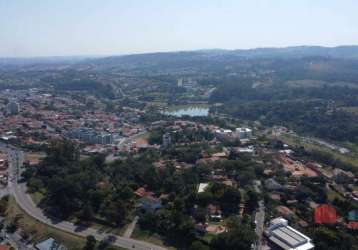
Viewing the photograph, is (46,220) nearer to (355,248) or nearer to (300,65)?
(355,248)

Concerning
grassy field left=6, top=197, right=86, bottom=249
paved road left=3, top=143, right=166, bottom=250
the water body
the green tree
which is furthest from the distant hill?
the green tree

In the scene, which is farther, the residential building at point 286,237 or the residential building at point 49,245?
the residential building at point 49,245

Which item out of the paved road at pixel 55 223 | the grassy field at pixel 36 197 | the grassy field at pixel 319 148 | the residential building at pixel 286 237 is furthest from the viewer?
the grassy field at pixel 319 148

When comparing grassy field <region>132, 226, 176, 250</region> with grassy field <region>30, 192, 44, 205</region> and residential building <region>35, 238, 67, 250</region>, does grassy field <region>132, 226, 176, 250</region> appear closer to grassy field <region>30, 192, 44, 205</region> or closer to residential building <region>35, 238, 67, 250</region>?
residential building <region>35, 238, 67, 250</region>

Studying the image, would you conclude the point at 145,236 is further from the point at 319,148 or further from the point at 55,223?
the point at 319,148

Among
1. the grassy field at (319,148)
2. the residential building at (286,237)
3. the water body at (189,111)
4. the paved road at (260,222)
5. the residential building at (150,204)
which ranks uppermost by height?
the residential building at (150,204)

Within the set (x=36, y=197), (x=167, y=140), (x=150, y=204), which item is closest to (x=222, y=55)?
(x=167, y=140)

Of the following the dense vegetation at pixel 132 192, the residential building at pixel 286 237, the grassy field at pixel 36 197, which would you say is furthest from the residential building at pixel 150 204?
the grassy field at pixel 36 197

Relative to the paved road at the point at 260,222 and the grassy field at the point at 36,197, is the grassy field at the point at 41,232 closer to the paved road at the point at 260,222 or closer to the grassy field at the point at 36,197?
the grassy field at the point at 36,197

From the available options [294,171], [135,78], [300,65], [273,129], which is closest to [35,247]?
[294,171]
